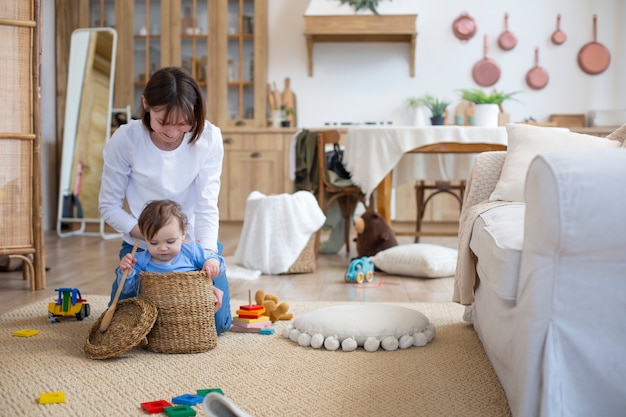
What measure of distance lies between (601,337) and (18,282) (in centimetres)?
284

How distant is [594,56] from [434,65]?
1289 millimetres

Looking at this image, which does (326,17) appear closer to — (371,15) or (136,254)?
(371,15)

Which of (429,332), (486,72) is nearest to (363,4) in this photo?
(486,72)

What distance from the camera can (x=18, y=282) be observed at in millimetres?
3535

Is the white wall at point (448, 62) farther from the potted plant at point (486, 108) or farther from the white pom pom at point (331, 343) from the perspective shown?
the white pom pom at point (331, 343)

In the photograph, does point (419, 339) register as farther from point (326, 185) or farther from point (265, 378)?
point (326, 185)

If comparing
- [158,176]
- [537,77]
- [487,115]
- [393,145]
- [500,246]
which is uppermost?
[537,77]

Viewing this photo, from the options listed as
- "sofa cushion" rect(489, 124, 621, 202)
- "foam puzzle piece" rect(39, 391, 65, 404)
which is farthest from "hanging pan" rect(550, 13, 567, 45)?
"foam puzzle piece" rect(39, 391, 65, 404)

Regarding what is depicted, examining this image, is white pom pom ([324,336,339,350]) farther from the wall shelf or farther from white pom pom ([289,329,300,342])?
the wall shelf

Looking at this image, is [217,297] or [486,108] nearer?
[217,297]

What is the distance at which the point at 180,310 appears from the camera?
2.12 meters

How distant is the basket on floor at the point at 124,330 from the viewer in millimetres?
2045

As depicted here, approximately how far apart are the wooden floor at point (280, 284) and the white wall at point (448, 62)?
6.97 feet

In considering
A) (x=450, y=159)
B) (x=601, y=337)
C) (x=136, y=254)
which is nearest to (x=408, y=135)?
(x=450, y=159)
